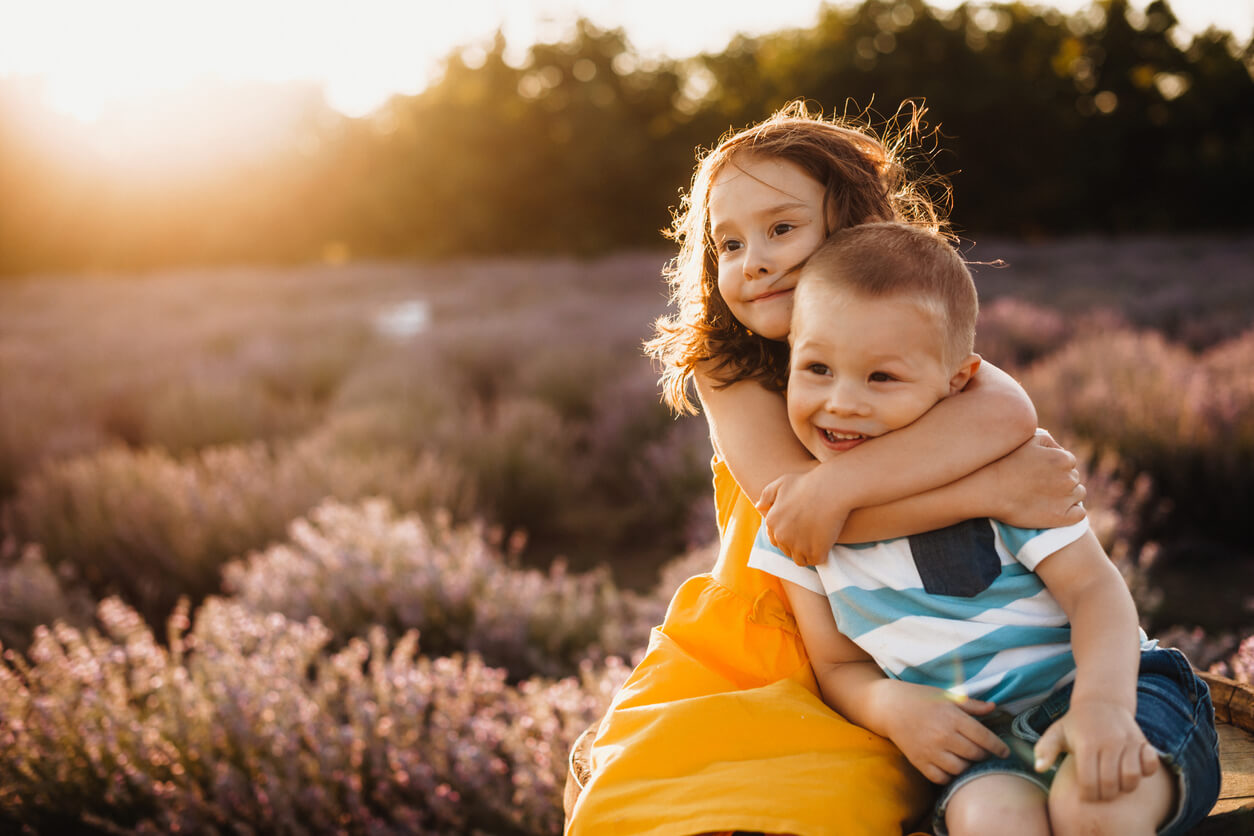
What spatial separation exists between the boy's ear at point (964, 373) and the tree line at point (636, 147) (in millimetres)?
17793

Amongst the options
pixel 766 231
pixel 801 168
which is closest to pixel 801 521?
pixel 766 231

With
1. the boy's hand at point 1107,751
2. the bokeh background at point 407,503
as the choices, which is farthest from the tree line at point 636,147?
the boy's hand at point 1107,751

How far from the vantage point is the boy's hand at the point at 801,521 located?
133cm

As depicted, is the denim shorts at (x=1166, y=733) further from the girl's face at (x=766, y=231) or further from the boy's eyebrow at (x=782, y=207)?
the boy's eyebrow at (x=782, y=207)

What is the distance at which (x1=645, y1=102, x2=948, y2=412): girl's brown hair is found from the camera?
5.14 feet

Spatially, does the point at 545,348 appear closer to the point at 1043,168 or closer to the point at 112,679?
the point at 112,679

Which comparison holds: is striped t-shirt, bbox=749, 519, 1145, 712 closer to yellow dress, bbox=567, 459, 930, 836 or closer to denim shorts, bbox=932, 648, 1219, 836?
denim shorts, bbox=932, 648, 1219, 836

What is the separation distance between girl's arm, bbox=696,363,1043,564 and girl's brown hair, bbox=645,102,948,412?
35 cm

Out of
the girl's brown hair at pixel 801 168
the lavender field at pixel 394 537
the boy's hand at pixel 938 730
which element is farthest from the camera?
the lavender field at pixel 394 537

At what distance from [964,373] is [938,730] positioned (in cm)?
56

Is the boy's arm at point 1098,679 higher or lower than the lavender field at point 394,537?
higher

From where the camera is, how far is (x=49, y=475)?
14.5 ft

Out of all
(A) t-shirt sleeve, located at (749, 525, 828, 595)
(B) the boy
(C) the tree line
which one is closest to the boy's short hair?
(B) the boy

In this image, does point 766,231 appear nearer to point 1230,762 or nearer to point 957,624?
point 957,624
